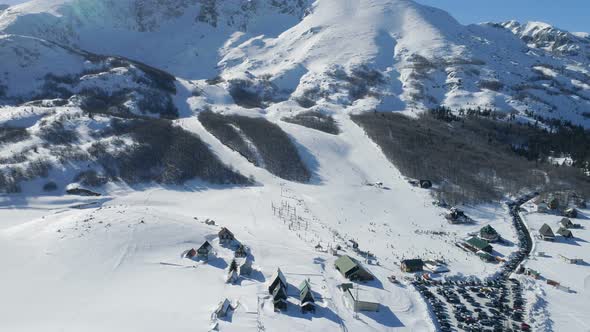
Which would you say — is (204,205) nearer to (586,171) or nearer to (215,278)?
(215,278)

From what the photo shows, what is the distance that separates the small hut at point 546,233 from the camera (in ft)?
178

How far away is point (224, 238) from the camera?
45281mm

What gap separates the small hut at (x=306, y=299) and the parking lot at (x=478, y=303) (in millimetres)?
10989

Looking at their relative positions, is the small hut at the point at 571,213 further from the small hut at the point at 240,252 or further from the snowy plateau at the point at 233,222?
the small hut at the point at 240,252

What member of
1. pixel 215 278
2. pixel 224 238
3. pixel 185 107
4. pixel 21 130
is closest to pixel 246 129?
pixel 185 107

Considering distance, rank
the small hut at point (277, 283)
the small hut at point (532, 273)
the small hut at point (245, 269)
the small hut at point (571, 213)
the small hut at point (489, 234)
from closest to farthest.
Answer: the small hut at point (277, 283)
the small hut at point (245, 269)
the small hut at point (532, 273)
the small hut at point (489, 234)
the small hut at point (571, 213)

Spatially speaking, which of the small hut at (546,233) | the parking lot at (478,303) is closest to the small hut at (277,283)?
the parking lot at (478,303)

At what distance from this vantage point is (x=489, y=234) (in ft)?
177

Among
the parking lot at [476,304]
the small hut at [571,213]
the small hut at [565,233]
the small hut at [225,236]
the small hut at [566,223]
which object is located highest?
the small hut at [571,213]

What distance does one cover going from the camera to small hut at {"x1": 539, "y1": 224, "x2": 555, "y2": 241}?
54344 millimetres

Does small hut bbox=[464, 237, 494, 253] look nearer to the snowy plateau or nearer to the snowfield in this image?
the snowy plateau

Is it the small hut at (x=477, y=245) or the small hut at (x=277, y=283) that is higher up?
the small hut at (x=477, y=245)

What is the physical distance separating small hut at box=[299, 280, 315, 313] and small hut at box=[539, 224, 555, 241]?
39.5 metres

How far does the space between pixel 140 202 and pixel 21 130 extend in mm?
42674
